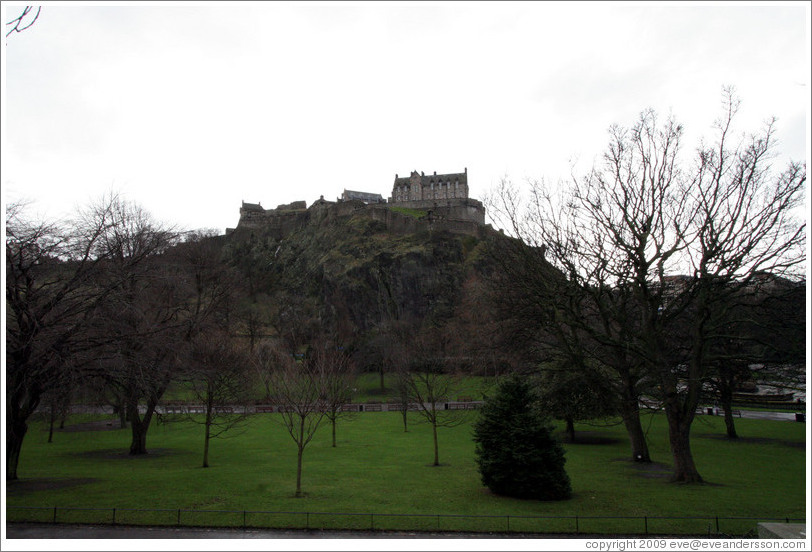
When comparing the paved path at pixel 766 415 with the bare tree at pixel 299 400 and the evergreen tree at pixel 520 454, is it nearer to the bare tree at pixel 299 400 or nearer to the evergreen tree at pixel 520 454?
the evergreen tree at pixel 520 454

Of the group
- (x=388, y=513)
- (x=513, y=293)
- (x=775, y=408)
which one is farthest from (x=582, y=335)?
(x=775, y=408)

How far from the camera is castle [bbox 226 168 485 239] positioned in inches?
3770

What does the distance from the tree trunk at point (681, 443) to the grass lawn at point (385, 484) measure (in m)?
0.64

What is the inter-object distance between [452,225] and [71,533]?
85.9 metres

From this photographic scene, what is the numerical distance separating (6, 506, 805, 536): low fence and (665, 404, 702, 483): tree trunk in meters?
4.27

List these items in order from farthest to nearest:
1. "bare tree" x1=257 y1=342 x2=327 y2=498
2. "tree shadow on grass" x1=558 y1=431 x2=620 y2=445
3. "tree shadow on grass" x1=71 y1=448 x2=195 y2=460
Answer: "tree shadow on grass" x1=558 y1=431 x2=620 y2=445 → "tree shadow on grass" x1=71 y1=448 x2=195 y2=460 → "bare tree" x1=257 y1=342 x2=327 y2=498

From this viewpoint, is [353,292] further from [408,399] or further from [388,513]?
[388,513]

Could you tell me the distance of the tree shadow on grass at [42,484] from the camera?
16.1 meters

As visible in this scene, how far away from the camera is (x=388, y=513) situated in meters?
13.9

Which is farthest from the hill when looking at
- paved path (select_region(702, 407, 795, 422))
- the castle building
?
paved path (select_region(702, 407, 795, 422))

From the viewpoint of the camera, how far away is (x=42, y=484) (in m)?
17.1

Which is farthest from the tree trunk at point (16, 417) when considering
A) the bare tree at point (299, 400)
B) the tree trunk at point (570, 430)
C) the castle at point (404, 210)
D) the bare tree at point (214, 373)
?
the castle at point (404, 210)

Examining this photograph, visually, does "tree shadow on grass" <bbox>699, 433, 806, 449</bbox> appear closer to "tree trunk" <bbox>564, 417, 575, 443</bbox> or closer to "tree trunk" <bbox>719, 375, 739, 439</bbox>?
"tree trunk" <bbox>719, 375, 739, 439</bbox>

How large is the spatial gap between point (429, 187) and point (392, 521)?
110 meters
